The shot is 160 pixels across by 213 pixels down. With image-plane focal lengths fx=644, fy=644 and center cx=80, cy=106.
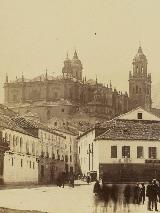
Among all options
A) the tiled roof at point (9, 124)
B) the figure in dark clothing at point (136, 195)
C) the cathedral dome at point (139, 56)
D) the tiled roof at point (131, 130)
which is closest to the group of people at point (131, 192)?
the figure in dark clothing at point (136, 195)

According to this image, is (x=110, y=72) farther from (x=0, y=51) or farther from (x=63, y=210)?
(x=63, y=210)

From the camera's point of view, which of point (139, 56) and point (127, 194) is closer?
point (127, 194)

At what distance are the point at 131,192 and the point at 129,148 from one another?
46.6 inches

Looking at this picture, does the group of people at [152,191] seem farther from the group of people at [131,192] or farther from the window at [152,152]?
the window at [152,152]

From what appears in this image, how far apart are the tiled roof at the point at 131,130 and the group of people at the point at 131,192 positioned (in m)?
0.82

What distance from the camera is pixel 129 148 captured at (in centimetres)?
946

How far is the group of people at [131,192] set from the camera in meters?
8.04

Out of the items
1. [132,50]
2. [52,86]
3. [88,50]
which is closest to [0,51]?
[88,50]

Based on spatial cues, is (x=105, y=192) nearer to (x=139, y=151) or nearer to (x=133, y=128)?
(x=139, y=151)

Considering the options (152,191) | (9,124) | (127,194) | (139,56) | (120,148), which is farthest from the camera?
(9,124)

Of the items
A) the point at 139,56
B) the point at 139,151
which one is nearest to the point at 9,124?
the point at 139,151

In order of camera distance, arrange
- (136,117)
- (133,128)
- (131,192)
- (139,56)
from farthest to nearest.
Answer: (136,117), (133,128), (139,56), (131,192)

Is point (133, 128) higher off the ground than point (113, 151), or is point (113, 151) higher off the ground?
point (133, 128)

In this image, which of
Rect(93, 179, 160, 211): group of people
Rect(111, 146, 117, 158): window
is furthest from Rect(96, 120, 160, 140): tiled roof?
Rect(93, 179, 160, 211): group of people
